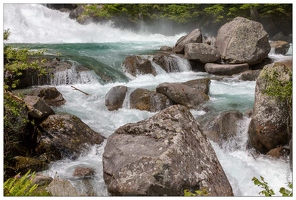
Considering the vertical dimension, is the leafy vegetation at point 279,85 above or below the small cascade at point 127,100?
A: above

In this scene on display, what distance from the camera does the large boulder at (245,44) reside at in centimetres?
1452

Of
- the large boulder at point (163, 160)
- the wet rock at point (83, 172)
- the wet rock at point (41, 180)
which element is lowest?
the wet rock at point (83, 172)

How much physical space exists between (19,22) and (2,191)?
21.9 metres

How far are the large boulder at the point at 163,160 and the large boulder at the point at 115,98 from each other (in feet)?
13.2

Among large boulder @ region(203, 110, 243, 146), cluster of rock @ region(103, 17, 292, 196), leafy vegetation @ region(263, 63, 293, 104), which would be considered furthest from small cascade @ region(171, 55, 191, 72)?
leafy vegetation @ region(263, 63, 293, 104)

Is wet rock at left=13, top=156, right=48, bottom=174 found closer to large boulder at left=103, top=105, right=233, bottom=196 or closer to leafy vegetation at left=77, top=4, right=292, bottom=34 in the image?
large boulder at left=103, top=105, right=233, bottom=196

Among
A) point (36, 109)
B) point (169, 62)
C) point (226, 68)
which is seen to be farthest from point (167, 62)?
point (36, 109)

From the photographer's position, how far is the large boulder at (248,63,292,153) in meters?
6.71

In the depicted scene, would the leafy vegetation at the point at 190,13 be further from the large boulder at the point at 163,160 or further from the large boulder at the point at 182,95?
the large boulder at the point at 163,160

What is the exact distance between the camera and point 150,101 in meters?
9.28

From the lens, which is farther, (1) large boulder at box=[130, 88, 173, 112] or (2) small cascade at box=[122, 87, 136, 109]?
(2) small cascade at box=[122, 87, 136, 109]

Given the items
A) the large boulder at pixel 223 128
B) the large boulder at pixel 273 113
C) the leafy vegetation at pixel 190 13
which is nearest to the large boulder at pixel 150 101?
the large boulder at pixel 223 128

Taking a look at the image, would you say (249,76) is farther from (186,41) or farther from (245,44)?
(186,41)

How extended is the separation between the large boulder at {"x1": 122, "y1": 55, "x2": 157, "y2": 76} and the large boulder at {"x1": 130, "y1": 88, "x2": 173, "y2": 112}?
413cm
